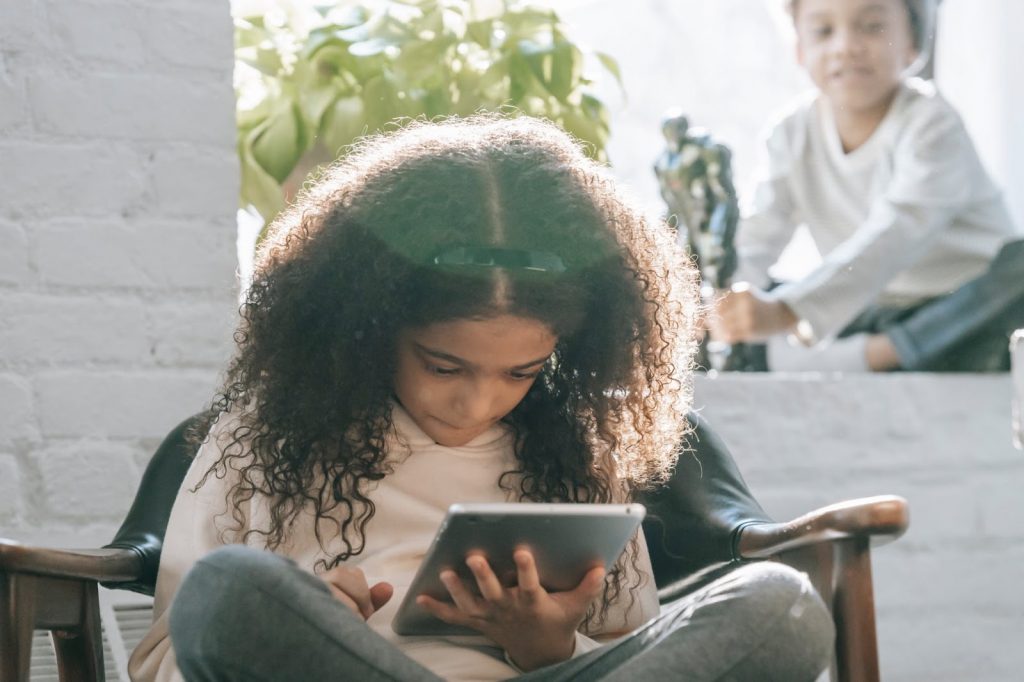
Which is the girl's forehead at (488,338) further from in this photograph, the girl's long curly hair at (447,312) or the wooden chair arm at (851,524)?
the wooden chair arm at (851,524)

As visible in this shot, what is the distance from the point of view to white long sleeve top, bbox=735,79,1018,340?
201 centimetres

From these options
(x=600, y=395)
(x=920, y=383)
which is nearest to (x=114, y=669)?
(x=600, y=395)

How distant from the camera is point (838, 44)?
2.09 metres

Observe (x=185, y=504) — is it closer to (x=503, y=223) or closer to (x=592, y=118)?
(x=503, y=223)

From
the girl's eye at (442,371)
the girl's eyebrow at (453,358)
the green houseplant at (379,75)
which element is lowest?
the girl's eye at (442,371)

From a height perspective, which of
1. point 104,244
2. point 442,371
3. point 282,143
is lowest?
point 442,371

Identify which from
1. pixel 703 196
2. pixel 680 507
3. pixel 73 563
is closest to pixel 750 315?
pixel 703 196

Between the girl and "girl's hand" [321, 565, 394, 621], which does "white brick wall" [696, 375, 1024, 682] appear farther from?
"girl's hand" [321, 565, 394, 621]

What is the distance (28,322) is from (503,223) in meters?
0.63

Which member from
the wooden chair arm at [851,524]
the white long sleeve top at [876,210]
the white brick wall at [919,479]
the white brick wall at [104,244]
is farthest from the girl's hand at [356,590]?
the white long sleeve top at [876,210]

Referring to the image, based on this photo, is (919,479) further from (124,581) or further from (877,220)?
(124,581)

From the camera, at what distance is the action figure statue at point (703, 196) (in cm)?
198

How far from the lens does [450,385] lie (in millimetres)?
1172

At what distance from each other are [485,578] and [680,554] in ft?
1.10
